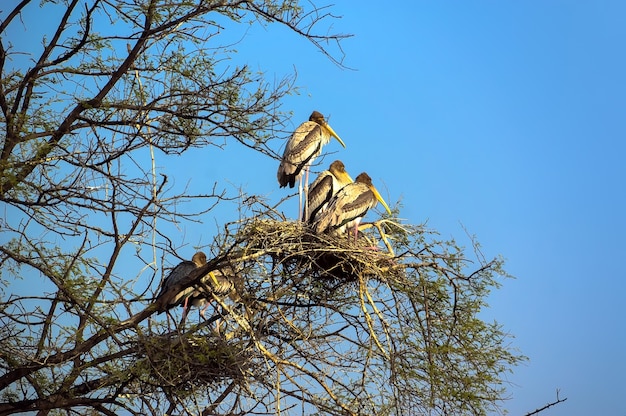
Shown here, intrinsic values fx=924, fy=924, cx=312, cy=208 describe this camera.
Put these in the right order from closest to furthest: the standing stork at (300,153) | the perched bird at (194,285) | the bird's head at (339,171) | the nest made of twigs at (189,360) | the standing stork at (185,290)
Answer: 1. the nest made of twigs at (189,360)
2. the perched bird at (194,285)
3. the standing stork at (185,290)
4. the standing stork at (300,153)
5. the bird's head at (339,171)

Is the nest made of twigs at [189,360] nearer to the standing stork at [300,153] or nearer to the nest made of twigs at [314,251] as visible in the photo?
the nest made of twigs at [314,251]

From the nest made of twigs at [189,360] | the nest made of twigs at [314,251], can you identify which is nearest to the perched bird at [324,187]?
the nest made of twigs at [314,251]

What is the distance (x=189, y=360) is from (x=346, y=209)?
91.9 inches

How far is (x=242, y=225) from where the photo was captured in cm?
874

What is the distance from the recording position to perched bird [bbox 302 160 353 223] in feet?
33.2

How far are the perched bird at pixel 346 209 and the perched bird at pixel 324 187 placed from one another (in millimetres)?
244

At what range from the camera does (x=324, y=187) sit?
1043 centimetres

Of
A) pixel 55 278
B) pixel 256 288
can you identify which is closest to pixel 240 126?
pixel 256 288

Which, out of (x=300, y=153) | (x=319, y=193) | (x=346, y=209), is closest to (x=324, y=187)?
(x=319, y=193)

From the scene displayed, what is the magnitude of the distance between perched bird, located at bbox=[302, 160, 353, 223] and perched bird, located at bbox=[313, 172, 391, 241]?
0.24m

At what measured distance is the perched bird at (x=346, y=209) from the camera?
9398mm

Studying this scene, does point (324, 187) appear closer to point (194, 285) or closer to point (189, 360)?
point (194, 285)

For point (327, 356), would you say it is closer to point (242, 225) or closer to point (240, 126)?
point (242, 225)

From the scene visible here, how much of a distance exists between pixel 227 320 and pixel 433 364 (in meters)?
1.91
